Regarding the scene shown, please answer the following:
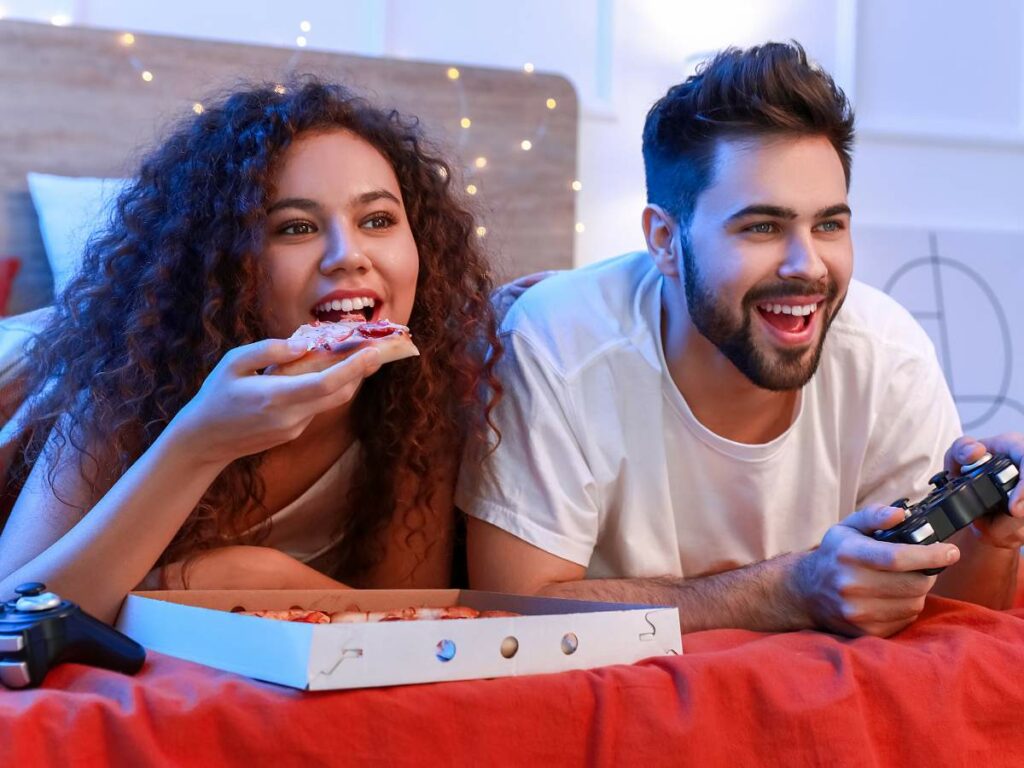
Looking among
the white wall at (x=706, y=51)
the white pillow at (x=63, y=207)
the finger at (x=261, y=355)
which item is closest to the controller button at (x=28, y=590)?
the finger at (x=261, y=355)

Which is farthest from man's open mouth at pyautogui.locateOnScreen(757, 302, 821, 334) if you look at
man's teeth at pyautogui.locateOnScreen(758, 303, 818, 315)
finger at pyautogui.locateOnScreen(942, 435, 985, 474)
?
finger at pyautogui.locateOnScreen(942, 435, 985, 474)

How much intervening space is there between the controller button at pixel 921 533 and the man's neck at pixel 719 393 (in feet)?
1.48

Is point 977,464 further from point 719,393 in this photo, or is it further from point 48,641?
point 48,641

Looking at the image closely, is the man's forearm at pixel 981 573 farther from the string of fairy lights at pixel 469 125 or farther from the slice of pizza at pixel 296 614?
the string of fairy lights at pixel 469 125

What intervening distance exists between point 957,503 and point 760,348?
0.41 m

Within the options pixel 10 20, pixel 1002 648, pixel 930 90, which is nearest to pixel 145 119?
pixel 10 20

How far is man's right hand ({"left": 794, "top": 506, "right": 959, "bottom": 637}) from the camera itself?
3.93ft

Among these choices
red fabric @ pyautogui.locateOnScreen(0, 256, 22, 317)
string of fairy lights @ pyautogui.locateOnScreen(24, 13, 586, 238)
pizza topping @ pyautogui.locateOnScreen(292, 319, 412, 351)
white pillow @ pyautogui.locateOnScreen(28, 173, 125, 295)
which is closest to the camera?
pizza topping @ pyautogui.locateOnScreen(292, 319, 412, 351)

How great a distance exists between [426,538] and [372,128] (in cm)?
58

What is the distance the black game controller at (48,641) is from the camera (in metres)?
0.99

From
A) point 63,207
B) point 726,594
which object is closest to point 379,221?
point 726,594

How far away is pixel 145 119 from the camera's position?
8.52ft

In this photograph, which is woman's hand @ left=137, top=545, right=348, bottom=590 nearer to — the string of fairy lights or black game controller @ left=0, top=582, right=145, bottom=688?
black game controller @ left=0, top=582, right=145, bottom=688

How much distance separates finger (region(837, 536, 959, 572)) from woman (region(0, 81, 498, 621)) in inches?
22.2
